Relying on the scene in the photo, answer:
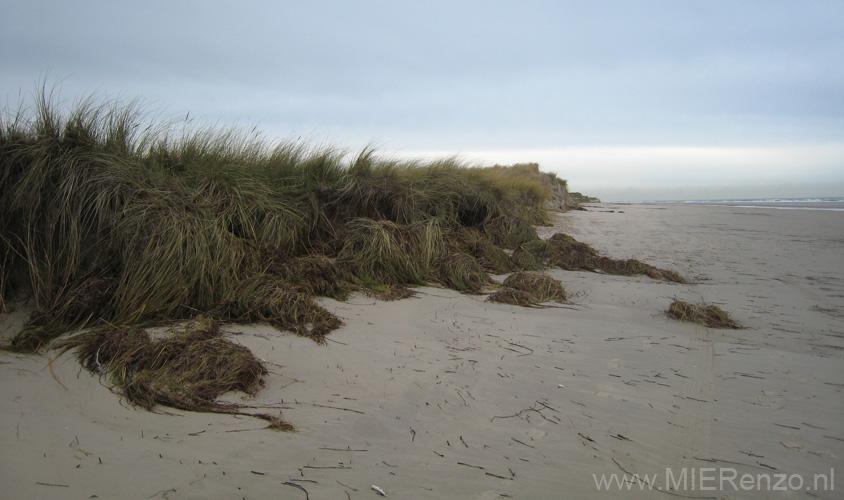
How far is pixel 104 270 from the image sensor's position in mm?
3240

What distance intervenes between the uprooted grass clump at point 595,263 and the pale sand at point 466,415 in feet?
5.53

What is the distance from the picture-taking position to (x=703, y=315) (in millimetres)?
3775

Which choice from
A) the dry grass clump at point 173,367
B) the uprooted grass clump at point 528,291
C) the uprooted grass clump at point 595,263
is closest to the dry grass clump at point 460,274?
the uprooted grass clump at point 528,291

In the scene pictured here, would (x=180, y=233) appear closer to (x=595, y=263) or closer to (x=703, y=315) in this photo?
(x=703, y=315)

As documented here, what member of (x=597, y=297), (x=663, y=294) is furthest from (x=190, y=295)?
(x=663, y=294)

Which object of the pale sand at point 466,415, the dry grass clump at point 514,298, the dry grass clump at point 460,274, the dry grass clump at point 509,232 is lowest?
the pale sand at point 466,415

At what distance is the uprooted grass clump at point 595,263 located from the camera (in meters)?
5.54

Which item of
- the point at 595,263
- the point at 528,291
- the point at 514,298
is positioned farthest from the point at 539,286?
the point at 595,263

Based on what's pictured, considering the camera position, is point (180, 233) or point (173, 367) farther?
point (180, 233)

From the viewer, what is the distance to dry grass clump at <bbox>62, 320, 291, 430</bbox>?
2172mm

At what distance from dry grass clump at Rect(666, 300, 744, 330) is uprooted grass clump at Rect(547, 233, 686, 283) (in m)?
1.55

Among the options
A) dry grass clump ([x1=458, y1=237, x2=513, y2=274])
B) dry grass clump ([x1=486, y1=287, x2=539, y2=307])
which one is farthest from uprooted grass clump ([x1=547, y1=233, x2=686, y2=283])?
dry grass clump ([x1=486, y1=287, x2=539, y2=307])

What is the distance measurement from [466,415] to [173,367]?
5.21ft

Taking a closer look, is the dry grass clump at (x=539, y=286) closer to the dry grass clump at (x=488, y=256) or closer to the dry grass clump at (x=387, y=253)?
the dry grass clump at (x=488, y=256)
